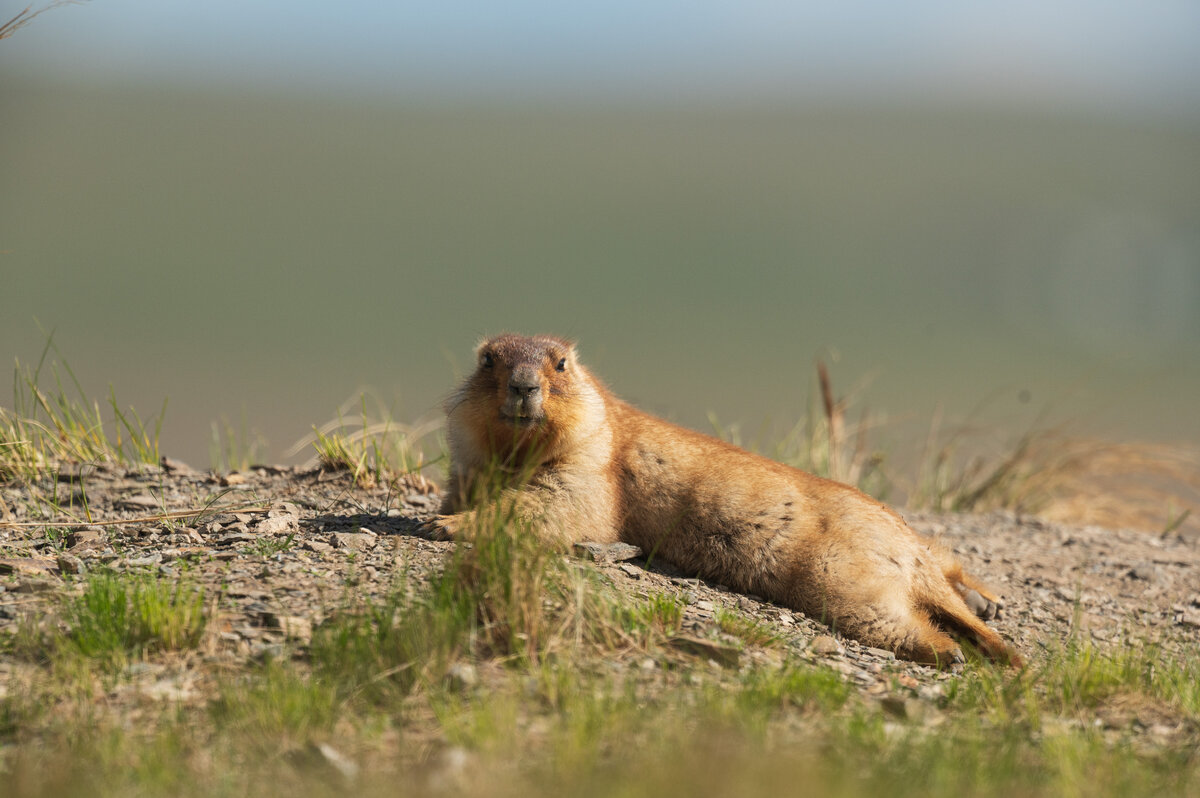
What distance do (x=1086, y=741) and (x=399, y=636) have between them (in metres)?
2.69

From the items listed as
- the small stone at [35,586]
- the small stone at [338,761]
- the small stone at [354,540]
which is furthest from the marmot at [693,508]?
the small stone at [338,761]

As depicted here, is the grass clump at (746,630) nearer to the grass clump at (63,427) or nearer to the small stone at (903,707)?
the small stone at (903,707)

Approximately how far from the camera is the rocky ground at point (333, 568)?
15.3 ft

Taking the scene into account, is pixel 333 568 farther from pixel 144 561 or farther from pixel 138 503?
pixel 138 503

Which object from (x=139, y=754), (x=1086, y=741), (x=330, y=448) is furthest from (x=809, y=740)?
(x=330, y=448)

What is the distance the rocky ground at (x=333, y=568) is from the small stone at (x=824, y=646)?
12 mm

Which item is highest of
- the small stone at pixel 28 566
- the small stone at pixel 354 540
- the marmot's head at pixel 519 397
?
the marmot's head at pixel 519 397

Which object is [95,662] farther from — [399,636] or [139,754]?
[399,636]

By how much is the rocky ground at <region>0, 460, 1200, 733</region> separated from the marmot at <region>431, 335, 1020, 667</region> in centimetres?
18

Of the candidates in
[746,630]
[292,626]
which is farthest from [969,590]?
[292,626]

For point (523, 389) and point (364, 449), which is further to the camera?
point (364, 449)

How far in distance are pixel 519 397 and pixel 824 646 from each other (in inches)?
79.7

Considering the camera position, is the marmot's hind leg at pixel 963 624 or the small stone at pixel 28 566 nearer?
the small stone at pixel 28 566

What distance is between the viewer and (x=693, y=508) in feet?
19.7
